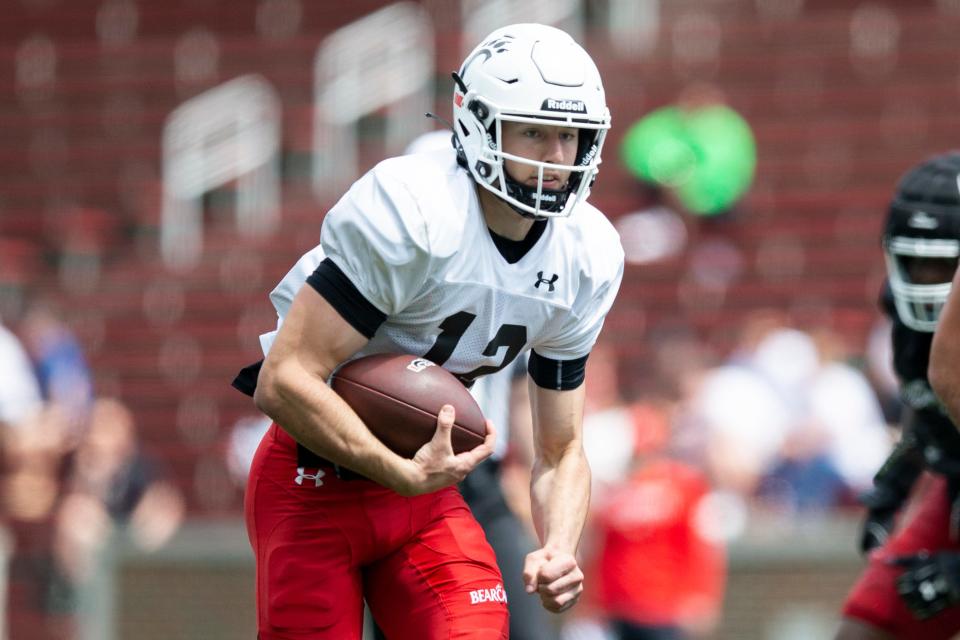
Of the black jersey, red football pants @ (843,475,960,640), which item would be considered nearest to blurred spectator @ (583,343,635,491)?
red football pants @ (843,475,960,640)

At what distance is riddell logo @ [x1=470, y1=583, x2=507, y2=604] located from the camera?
4.25m

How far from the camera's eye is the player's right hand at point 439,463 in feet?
13.1

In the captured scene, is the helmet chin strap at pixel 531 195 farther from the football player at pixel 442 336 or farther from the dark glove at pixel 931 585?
the dark glove at pixel 931 585

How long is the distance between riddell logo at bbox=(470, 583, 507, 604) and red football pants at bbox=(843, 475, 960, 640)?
4.41 feet

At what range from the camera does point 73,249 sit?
1459cm

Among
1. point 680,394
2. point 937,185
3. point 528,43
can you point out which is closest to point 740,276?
point 680,394

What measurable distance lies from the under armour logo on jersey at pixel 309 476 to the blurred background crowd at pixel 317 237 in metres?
4.51

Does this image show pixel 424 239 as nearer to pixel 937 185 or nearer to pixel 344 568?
pixel 344 568

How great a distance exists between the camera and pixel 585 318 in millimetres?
4402

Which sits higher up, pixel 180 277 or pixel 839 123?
pixel 839 123

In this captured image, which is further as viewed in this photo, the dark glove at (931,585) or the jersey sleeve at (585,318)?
the dark glove at (931,585)

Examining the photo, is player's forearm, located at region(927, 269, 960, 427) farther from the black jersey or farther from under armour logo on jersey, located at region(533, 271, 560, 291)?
the black jersey

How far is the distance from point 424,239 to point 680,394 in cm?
559

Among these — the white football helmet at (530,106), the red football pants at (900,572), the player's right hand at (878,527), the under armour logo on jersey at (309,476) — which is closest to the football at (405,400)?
the under armour logo on jersey at (309,476)
